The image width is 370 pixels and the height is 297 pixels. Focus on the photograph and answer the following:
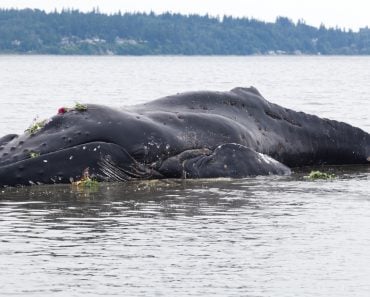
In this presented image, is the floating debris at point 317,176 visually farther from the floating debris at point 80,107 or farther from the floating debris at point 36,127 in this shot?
the floating debris at point 36,127

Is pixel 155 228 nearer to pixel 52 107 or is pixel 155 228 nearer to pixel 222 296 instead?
pixel 222 296

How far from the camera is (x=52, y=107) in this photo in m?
43.7

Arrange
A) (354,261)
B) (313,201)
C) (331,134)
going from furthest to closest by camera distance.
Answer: (331,134) → (313,201) → (354,261)

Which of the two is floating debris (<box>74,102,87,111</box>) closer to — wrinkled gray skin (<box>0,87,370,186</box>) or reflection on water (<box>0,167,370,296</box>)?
wrinkled gray skin (<box>0,87,370,186</box>)

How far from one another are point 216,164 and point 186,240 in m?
5.91

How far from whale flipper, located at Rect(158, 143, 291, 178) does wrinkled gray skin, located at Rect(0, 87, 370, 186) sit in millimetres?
16

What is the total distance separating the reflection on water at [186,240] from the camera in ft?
36.8

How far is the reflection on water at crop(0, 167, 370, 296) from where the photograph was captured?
1121 cm

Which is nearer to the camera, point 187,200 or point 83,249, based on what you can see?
point 83,249

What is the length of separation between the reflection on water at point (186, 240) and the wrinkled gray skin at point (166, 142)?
1.41ft

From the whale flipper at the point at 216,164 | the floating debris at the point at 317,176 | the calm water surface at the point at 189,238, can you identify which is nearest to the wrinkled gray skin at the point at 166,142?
the whale flipper at the point at 216,164

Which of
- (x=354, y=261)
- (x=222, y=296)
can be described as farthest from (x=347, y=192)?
(x=222, y=296)

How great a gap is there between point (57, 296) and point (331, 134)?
12.1 metres

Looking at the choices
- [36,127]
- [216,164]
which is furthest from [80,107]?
[216,164]
